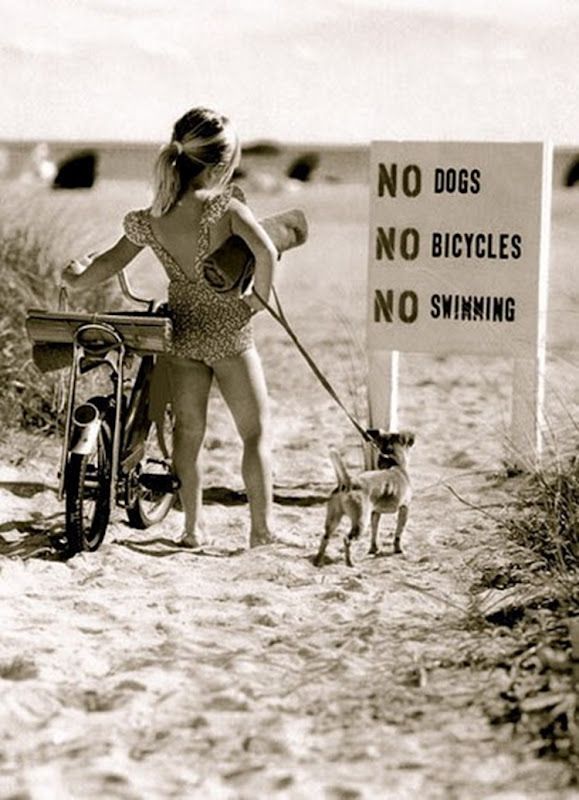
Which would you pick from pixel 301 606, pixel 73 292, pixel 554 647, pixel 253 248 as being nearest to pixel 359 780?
pixel 554 647

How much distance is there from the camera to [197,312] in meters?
6.14

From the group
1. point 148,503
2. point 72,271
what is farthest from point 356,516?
point 72,271

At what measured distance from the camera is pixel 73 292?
835 cm

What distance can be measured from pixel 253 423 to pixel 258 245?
725mm

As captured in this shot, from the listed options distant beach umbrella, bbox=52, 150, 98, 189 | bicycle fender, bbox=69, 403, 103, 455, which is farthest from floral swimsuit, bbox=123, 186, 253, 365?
distant beach umbrella, bbox=52, 150, 98, 189

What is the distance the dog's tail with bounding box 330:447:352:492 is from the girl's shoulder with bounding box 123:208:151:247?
1025 millimetres

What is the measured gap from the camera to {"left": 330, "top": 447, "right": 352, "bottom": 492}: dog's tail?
567cm

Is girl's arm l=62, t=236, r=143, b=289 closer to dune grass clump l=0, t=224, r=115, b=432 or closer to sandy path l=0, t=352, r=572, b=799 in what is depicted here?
sandy path l=0, t=352, r=572, b=799

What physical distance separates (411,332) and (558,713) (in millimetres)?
3671

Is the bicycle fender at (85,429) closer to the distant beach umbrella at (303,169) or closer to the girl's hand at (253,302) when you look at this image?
the girl's hand at (253,302)

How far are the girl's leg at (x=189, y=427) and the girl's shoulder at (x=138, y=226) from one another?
1.51 feet

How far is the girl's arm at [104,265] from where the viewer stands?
6148mm

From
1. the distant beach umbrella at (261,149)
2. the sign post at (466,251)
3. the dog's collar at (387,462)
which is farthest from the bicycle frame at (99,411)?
the distant beach umbrella at (261,149)

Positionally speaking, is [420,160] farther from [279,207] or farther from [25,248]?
[279,207]
